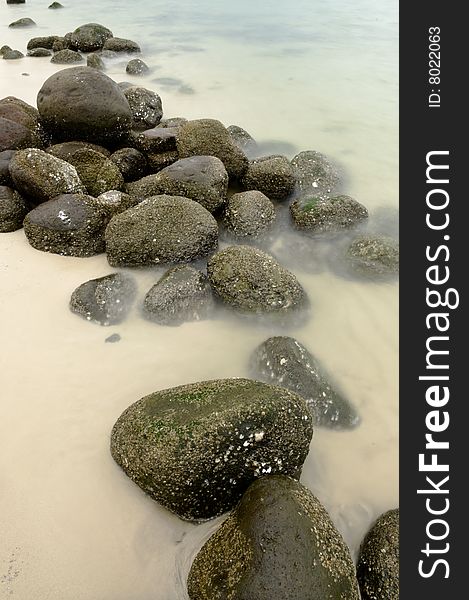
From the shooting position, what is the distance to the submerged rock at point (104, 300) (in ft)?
12.9

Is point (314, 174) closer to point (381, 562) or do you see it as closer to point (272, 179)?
point (272, 179)

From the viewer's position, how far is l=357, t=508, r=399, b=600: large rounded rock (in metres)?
2.33

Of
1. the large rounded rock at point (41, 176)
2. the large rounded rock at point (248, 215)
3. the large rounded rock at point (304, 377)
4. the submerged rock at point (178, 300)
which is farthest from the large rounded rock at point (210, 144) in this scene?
the large rounded rock at point (304, 377)

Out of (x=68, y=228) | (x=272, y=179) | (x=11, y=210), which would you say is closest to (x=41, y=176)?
(x=11, y=210)

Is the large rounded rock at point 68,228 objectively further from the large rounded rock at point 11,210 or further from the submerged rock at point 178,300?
the submerged rock at point 178,300

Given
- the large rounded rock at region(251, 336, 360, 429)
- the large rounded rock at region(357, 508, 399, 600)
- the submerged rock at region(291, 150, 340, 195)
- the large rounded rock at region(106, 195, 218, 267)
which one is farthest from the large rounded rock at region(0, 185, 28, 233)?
the large rounded rock at region(357, 508, 399, 600)

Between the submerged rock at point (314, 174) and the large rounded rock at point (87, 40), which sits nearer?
the submerged rock at point (314, 174)

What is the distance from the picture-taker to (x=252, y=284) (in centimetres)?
404

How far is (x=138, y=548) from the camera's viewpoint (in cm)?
255

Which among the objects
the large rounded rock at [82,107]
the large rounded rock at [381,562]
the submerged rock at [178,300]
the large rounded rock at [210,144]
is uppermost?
the large rounded rock at [82,107]

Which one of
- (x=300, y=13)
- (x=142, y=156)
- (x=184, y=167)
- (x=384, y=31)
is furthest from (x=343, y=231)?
(x=300, y=13)

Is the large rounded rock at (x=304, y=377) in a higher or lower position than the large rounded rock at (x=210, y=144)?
lower

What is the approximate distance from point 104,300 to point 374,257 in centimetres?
241

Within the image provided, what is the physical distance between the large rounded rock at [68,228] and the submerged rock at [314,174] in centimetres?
238
